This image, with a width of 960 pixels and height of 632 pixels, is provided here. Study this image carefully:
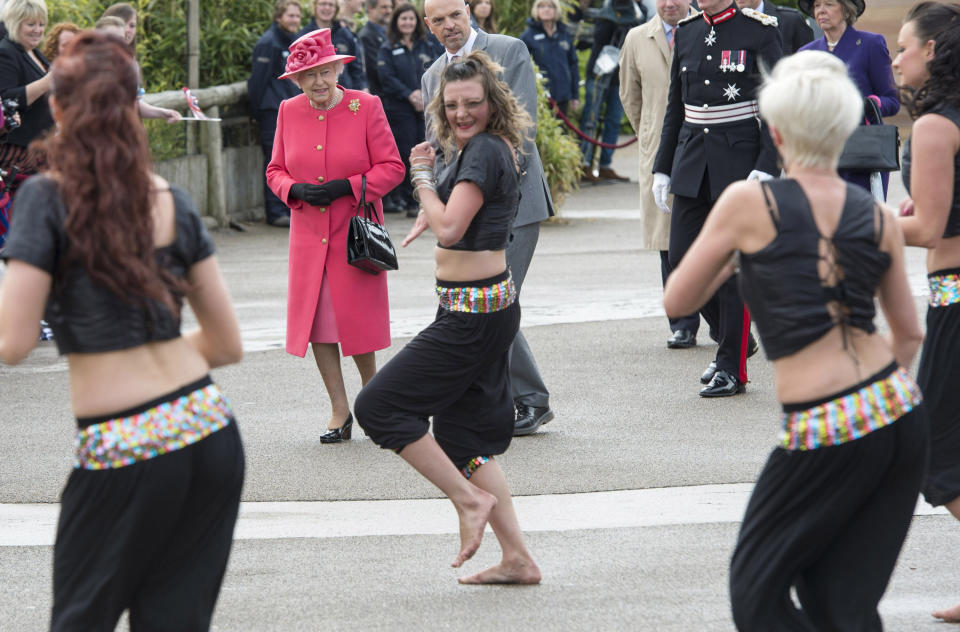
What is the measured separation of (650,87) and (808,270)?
6.22m

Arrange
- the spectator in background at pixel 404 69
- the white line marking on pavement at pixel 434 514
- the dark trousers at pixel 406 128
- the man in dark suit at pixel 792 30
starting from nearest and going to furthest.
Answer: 1. the white line marking on pavement at pixel 434 514
2. the man in dark suit at pixel 792 30
3. the spectator in background at pixel 404 69
4. the dark trousers at pixel 406 128

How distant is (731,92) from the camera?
24.2ft

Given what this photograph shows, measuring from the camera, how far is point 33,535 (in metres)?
5.32

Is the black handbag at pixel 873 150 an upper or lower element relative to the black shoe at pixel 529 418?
upper

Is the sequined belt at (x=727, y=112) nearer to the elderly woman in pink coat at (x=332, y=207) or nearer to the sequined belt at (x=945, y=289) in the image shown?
the elderly woman in pink coat at (x=332, y=207)

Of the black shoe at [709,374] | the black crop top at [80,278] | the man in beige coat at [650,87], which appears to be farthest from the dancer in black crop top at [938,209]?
the man in beige coat at [650,87]

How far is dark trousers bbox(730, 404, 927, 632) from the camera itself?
3.20 meters

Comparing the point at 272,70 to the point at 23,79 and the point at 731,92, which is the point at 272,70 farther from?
the point at 731,92

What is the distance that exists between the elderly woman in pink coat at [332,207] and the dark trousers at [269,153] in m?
7.20

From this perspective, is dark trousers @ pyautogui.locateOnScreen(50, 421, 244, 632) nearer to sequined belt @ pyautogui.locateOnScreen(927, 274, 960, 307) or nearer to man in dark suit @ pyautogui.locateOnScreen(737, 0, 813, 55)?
sequined belt @ pyautogui.locateOnScreen(927, 274, 960, 307)

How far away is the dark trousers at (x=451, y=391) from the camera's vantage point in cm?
462

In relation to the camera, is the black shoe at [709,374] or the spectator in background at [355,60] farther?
the spectator in background at [355,60]

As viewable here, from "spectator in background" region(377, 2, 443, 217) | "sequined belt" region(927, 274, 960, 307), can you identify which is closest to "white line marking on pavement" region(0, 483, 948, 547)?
"sequined belt" region(927, 274, 960, 307)

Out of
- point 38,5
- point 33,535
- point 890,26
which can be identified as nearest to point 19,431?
point 33,535
